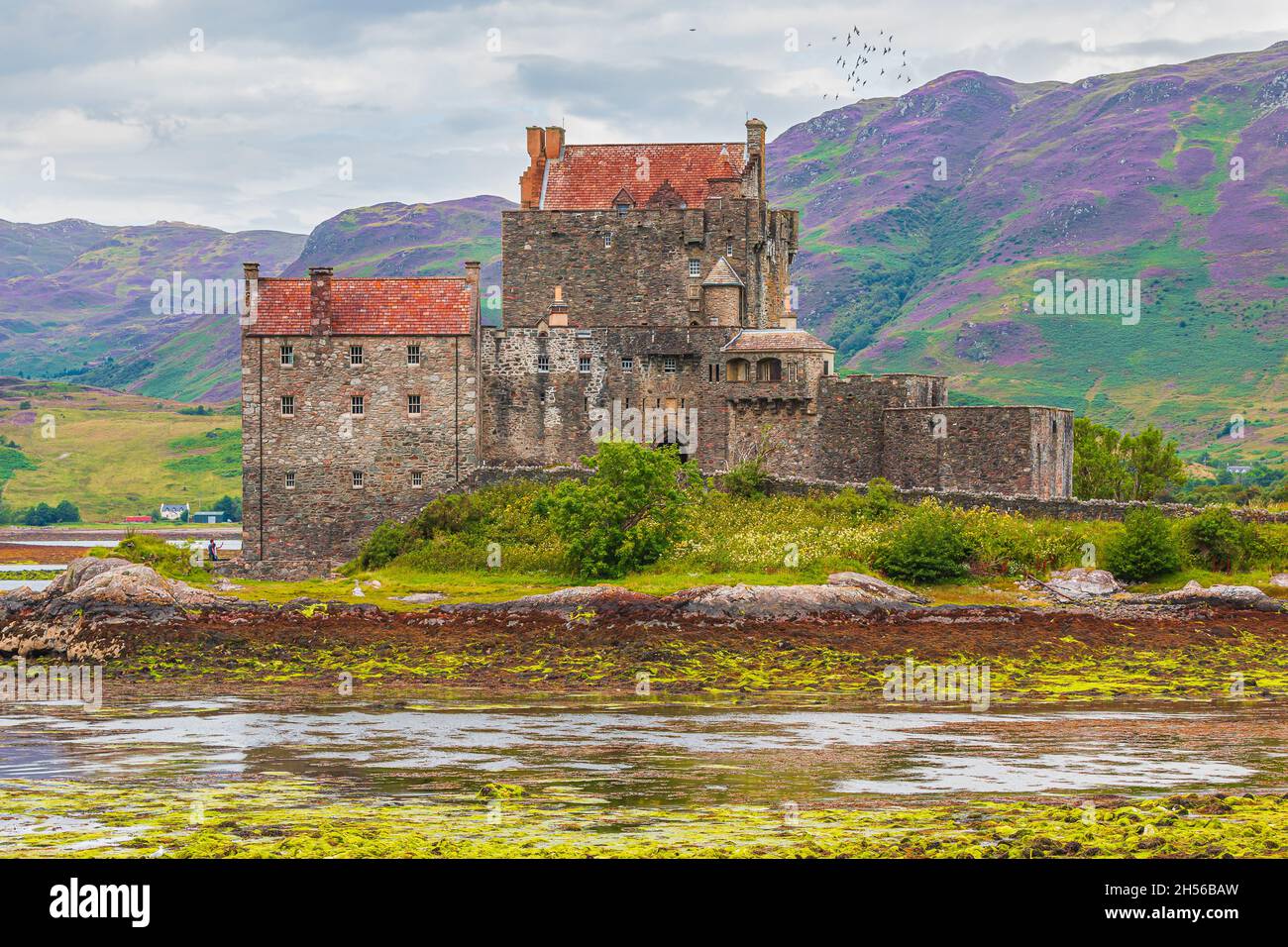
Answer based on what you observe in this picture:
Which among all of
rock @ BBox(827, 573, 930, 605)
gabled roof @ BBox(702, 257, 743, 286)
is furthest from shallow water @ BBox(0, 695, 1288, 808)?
gabled roof @ BBox(702, 257, 743, 286)

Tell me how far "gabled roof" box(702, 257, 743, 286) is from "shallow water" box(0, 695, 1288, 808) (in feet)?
104

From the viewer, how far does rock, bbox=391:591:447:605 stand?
5272 centimetres

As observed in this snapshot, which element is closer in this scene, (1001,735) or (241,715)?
(1001,735)

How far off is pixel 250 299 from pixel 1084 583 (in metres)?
33.7

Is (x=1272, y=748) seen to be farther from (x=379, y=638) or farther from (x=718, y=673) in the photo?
(x=379, y=638)

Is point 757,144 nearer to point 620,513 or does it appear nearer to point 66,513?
point 620,513

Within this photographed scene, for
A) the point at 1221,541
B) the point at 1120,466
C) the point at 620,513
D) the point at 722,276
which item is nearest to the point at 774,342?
the point at 722,276

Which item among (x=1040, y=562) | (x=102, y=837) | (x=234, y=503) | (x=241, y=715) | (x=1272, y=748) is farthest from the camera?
(x=234, y=503)

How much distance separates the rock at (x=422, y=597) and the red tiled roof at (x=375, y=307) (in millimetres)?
14592

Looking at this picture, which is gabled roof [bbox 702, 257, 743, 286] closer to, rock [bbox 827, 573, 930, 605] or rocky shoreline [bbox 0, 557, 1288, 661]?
rock [bbox 827, 573, 930, 605]

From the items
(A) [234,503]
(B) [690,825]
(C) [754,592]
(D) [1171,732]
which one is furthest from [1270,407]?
(B) [690,825]

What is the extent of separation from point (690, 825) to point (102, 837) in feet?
27.3

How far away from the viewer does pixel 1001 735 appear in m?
34.4

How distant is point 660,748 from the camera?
1292 inches
